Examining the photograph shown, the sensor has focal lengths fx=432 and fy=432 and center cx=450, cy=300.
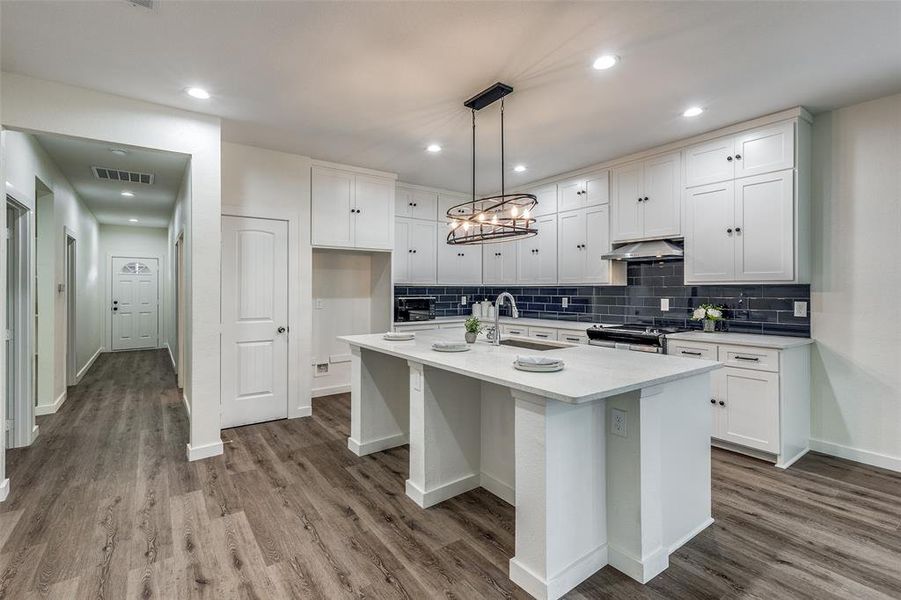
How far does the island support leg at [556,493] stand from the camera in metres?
1.80

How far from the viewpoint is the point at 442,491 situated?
264 cm

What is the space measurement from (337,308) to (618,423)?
3.96 m

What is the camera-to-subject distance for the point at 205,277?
3314 mm

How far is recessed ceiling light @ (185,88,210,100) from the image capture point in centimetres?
290

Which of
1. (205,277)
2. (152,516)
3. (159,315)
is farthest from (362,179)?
(159,315)

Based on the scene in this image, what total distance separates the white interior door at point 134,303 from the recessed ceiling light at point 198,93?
730 cm

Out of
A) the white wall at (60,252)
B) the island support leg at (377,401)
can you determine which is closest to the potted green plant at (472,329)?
the island support leg at (377,401)

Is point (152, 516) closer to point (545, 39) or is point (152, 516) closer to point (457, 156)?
point (545, 39)

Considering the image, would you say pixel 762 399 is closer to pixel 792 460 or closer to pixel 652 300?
pixel 792 460

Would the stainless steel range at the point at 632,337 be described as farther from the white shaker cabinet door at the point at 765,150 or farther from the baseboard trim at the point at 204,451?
the baseboard trim at the point at 204,451

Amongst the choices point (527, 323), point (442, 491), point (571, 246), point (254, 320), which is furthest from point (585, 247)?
point (254, 320)

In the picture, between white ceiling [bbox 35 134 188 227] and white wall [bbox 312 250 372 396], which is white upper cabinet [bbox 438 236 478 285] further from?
white ceiling [bbox 35 134 188 227]

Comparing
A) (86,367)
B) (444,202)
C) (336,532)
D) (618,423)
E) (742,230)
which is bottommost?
(336,532)

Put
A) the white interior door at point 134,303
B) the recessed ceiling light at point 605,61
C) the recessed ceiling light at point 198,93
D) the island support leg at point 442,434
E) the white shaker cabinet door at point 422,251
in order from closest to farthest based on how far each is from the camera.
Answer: the recessed ceiling light at point 605,61 < the island support leg at point 442,434 < the recessed ceiling light at point 198,93 < the white shaker cabinet door at point 422,251 < the white interior door at point 134,303
